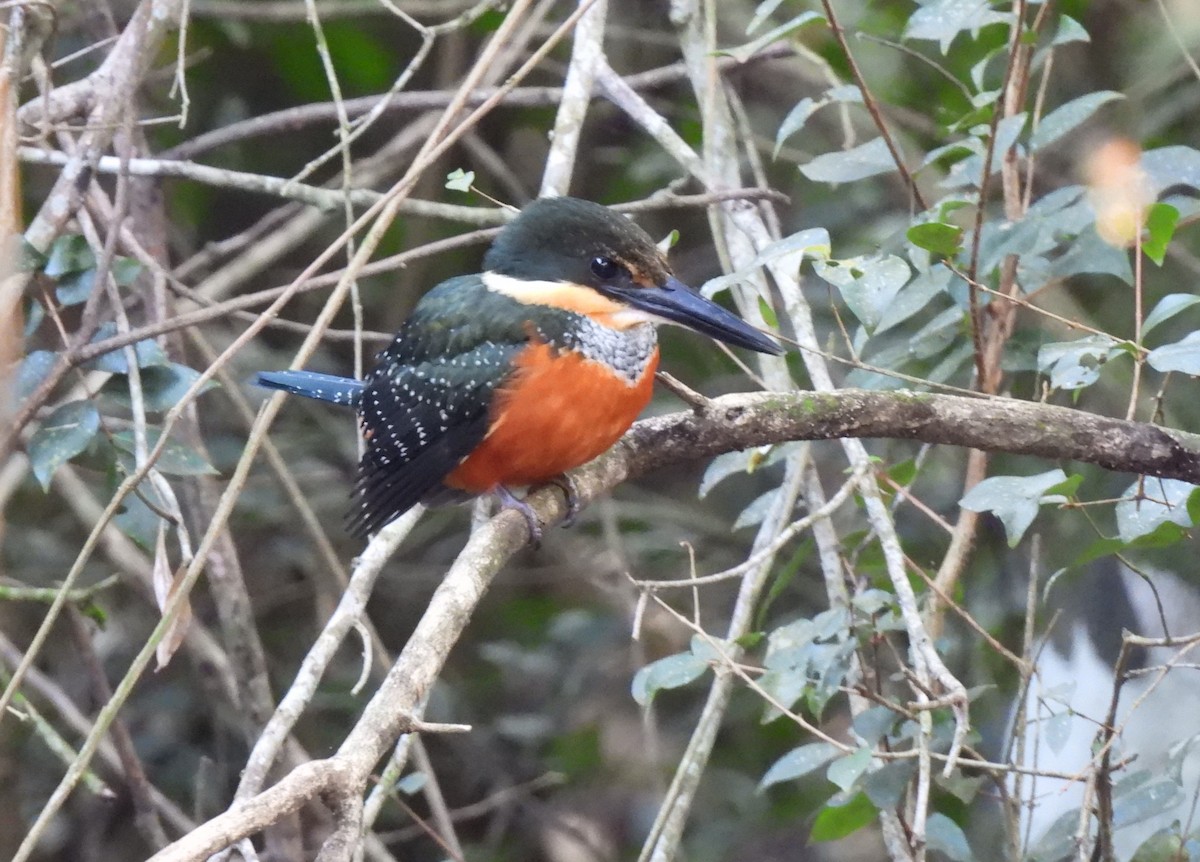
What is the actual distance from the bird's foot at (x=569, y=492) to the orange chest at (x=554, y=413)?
0.07m

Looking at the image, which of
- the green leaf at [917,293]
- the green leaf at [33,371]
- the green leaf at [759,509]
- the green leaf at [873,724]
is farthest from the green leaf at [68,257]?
the green leaf at [873,724]

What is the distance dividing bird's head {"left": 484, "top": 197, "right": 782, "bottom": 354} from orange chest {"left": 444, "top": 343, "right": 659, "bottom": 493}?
0.10m

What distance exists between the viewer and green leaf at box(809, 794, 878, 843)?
2.15 meters

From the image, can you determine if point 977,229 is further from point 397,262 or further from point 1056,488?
point 397,262

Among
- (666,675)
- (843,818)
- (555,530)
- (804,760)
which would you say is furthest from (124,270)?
(555,530)

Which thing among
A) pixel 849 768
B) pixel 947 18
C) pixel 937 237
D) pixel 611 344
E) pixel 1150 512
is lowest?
pixel 849 768

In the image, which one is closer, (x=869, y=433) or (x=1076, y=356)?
(x=1076, y=356)

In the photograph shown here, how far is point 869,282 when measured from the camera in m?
1.88

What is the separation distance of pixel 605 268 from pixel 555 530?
1543 millimetres

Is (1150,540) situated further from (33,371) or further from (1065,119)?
(33,371)

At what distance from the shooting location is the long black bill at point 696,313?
7.57ft

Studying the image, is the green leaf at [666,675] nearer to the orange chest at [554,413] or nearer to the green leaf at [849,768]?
the green leaf at [849,768]

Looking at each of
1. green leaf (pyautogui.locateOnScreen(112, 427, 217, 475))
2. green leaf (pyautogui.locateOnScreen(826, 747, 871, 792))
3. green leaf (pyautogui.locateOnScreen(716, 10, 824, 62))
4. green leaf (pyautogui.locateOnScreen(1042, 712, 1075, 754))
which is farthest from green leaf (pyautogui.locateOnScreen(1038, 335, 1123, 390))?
green leaf (pyautogui.locateOnScreen(112, 427, 217, 475))

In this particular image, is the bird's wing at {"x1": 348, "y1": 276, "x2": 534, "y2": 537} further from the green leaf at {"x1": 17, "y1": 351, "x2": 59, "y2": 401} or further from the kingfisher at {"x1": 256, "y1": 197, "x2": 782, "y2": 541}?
the green leaf at {"x1": 17, "y1": 351, "x2": 59, "y2": 401}
